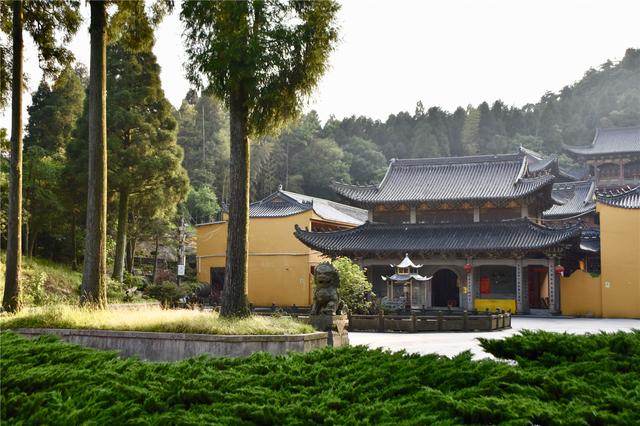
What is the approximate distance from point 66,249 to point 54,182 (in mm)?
5163

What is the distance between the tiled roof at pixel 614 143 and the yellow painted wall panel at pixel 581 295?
Result: 18196mm

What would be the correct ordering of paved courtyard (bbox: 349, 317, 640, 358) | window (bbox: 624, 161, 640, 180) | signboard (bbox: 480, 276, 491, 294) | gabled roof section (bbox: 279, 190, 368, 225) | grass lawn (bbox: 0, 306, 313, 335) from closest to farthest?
grass lawn (bbox: 0, 306, 313, 335)
paved courtyard (bbox: 349, 317, 640, 358)
signboard (bbox: 480, 276, 491, 294)
gabled roof section (bbox: 279, 190, 368, 225)
window (bbox: 624, 161, 640, 180)

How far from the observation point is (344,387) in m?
4.55

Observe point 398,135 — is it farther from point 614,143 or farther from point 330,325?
point 330,325

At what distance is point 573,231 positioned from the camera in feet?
86.2

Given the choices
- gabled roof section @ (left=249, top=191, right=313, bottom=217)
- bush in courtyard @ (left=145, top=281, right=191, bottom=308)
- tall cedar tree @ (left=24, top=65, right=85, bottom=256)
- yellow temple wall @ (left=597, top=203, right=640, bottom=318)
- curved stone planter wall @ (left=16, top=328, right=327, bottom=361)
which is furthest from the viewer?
gabled roof section @ (left=249, top=191, right=313, bottom=217)

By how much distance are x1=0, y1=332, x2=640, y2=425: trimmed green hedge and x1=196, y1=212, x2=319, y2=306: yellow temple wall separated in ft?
89.6

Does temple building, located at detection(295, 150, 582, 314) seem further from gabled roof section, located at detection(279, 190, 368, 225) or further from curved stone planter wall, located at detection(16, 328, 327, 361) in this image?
curved stone planter wall, located at detection(16, 328, 327, 361)

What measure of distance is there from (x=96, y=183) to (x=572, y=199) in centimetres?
3289

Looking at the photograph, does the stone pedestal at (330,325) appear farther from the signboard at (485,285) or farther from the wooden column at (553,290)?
the signboard at (485,285)

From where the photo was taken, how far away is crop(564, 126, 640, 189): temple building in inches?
1673

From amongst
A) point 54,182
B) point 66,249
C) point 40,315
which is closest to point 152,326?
point 40,315

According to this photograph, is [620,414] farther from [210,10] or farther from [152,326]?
[210,10]

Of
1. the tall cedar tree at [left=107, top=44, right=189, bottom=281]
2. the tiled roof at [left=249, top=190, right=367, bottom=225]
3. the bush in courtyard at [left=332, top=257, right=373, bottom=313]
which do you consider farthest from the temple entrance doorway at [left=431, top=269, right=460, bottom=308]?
the tall cedar tree at [left=107, top=44, right=189, bottom=281]
